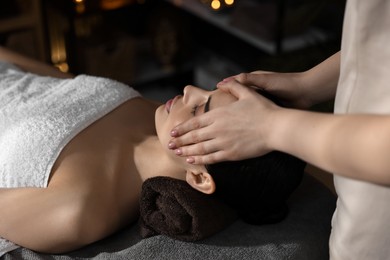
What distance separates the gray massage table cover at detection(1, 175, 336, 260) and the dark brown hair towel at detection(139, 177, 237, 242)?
3cm

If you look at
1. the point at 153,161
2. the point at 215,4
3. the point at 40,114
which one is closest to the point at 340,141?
the point at 153,161

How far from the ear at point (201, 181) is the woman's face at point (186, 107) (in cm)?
4

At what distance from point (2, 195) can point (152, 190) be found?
0.36 m

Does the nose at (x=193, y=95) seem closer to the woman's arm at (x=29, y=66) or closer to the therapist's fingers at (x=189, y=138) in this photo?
the therapist's fingers at (x=189, y=138)

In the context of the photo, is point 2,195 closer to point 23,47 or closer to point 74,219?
point 74,219

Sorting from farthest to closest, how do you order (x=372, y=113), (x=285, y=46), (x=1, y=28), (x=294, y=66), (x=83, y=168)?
(x=285, y=46) < (x=1, y=28) < (x=294, y=66) < (x=83, y=168) < (x=372, y=113)

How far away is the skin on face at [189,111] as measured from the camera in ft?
4.50

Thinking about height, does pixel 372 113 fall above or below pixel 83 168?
above

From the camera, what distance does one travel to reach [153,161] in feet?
5.07

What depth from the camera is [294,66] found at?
2.79m

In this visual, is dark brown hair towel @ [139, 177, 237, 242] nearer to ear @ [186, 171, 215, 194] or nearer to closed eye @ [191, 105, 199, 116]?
ear @ [186, 171, 215, 194]

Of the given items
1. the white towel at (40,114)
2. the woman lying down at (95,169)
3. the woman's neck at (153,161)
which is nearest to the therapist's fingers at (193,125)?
the woman lying down at (95,169)

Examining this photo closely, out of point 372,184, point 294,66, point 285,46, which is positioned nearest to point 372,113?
point 372,184

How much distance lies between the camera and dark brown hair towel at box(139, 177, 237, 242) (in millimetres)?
1374
